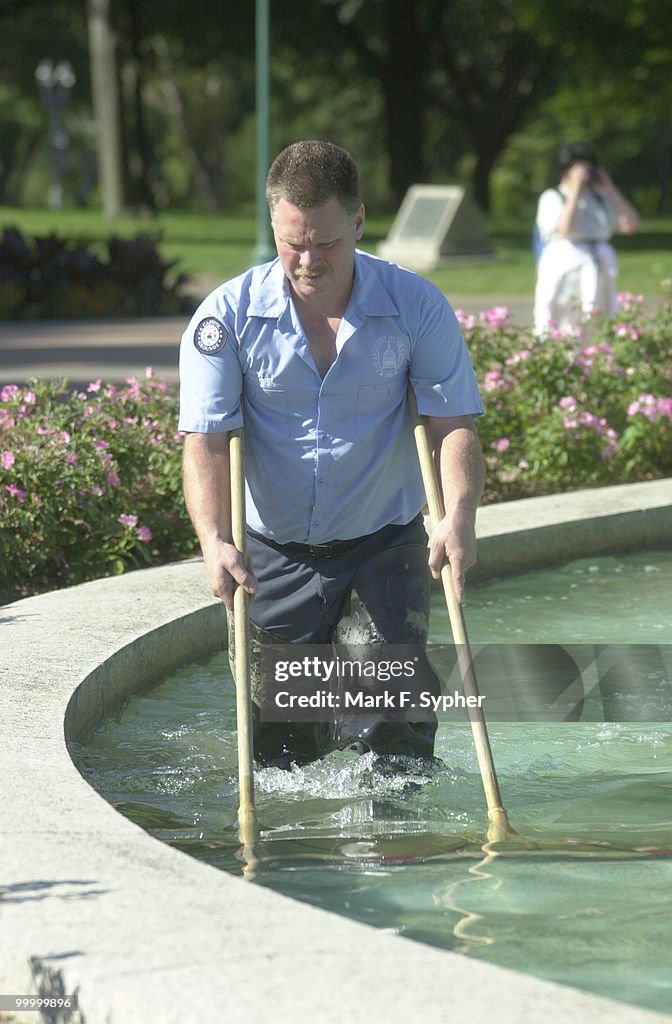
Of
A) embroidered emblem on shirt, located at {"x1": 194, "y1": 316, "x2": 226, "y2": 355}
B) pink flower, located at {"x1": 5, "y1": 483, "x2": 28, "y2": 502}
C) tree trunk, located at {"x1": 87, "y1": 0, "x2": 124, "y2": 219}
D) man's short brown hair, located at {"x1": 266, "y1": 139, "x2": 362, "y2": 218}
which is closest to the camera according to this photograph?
man's short brown hair, located at {"x1": 266, "y1": 139, "x2": 362, "y2": 218}

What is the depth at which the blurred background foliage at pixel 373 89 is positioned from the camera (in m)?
37.4

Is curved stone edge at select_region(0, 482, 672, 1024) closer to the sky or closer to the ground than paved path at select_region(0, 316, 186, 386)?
closer to the ground

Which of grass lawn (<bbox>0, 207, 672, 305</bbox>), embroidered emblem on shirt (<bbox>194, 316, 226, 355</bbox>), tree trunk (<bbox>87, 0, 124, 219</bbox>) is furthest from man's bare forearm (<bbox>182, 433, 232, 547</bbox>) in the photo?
tree trunk (<bbox>87, 0, 124, 219</bbox>)

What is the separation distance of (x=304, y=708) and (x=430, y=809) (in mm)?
445

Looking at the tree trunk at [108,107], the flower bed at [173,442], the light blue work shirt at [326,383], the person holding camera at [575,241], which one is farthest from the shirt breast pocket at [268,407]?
the tree trunk at [108,107]

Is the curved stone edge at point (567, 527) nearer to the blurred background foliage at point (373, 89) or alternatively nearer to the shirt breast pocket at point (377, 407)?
the shirt breast pocket at point (377, 407)

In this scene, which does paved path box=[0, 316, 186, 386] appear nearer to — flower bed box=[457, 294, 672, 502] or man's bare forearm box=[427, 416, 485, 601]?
flower bed box=[457, 294, 672, 502]

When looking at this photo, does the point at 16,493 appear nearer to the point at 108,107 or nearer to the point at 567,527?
the point at 567,527

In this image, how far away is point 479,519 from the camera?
24.9 feet

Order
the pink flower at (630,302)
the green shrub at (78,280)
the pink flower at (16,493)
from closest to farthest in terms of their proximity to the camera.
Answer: the pink flower at (16,493)
the pink flower at (630,302)
the green shrub at (78,280)

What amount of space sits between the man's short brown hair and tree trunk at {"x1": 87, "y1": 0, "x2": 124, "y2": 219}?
3305 cm

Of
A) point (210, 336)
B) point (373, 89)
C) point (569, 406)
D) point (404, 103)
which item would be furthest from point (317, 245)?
point (373, 89)

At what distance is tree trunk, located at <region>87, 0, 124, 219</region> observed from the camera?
36.1 meters

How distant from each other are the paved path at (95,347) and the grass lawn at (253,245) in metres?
1.92
